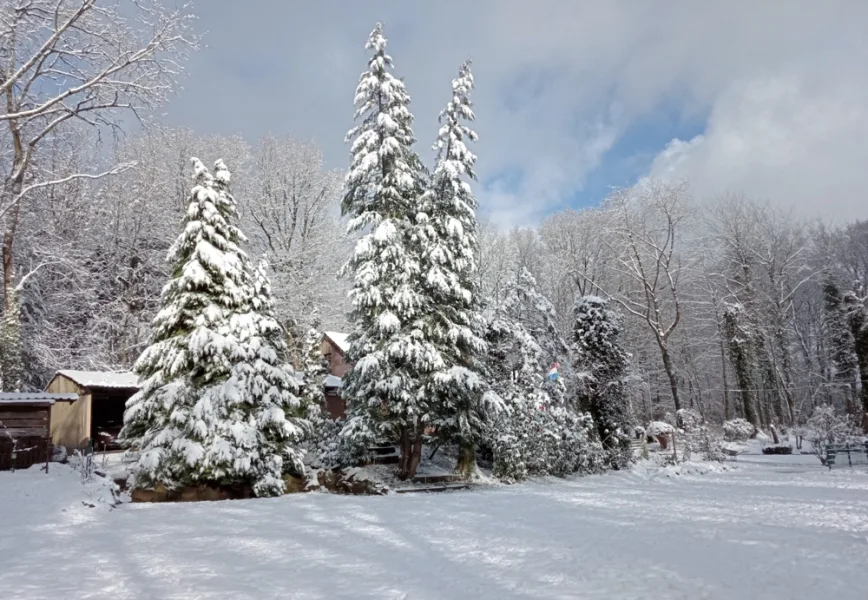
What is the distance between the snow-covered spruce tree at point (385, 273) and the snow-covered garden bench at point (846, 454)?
16374 mm

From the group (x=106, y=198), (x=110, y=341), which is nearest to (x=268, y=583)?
(x=110, y=341)

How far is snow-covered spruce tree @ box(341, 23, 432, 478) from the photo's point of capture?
17484 millimetres

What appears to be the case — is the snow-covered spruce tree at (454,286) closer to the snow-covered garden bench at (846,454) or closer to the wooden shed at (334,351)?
the snow-covered garden bench at (846,454)

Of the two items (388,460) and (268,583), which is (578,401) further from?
(268,583)

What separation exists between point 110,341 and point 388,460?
15.6 m

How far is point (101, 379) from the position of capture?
2227cm

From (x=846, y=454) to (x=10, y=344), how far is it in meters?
33.1

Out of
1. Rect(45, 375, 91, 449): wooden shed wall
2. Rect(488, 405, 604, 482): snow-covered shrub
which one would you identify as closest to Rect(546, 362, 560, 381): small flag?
Rect(488, 405, 604, 482): snow-covered shrub

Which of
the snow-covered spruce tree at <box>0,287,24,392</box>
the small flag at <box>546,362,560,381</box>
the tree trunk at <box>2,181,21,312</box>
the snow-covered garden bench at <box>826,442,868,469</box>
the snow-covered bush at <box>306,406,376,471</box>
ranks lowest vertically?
the snow-covered garden bench at <box>826,442,868,469</box>

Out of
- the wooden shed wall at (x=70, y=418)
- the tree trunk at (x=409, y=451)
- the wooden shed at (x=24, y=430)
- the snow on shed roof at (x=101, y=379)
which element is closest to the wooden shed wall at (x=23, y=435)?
the wooden shed at (x=24, y=430)

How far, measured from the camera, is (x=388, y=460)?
72.1 feet

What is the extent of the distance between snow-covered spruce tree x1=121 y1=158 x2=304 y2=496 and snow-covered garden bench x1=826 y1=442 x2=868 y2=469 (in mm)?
20245

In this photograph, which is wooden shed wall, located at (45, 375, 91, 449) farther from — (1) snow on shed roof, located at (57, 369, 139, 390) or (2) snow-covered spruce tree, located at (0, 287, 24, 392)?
(2) snow-covered spruce tree, located at (0, 287, 24, 392)

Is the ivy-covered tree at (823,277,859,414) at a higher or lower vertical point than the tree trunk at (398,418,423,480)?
higher
